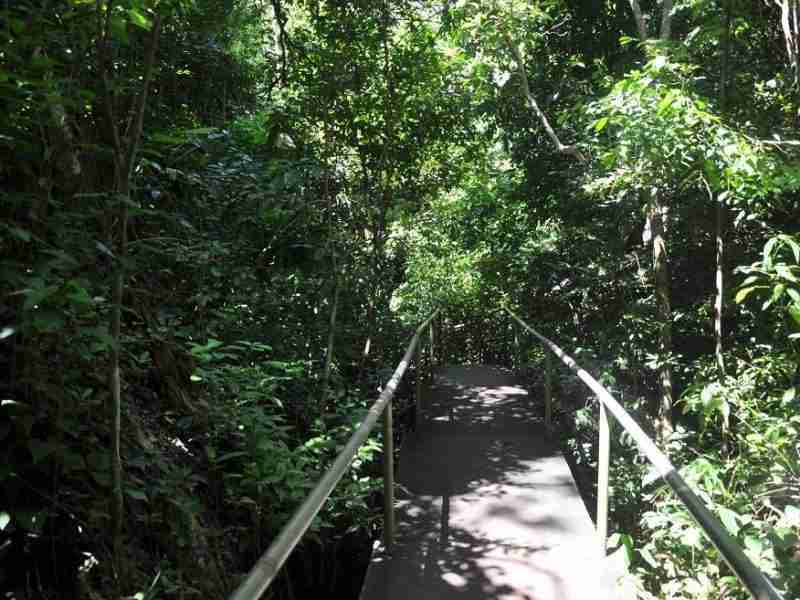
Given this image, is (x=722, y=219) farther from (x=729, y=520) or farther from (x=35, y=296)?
(x=35, y=296)

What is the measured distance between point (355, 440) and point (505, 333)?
33.4ft

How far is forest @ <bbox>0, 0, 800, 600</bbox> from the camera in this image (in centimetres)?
185

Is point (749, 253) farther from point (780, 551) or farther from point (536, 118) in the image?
point (780, 551)

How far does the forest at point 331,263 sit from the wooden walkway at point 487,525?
27 cm

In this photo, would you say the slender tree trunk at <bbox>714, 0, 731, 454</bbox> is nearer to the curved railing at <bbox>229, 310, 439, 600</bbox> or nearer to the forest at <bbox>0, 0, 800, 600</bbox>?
the forest at <bbox>0, 0, 800, 600</bbox>

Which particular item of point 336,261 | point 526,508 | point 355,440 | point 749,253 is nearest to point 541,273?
point 749,253

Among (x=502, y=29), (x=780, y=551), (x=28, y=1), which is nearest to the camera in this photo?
(x=28, y=1)

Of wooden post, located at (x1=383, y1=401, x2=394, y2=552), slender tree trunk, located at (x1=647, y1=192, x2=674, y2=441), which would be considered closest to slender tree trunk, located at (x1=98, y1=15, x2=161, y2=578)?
wooden post, located at (x1=383, y1=401, x2=394, y2=552)

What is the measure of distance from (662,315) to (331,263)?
10.0 feet

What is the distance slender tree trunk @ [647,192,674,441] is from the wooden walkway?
114 cm

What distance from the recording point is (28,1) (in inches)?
67.4

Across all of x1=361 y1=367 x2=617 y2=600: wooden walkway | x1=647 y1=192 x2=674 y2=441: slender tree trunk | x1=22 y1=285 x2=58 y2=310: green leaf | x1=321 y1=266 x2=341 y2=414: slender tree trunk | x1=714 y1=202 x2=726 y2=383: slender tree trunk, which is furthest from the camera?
x1=647 y1=192 x2=674 y2=441: slender tree trunk

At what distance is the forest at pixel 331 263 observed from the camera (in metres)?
1.85

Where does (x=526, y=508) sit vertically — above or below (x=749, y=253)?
below
